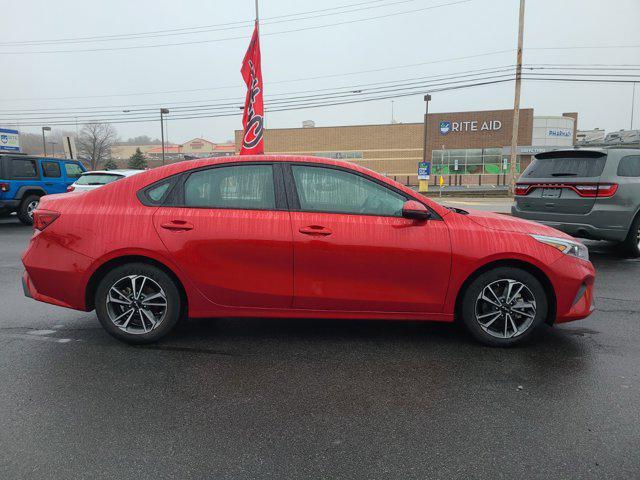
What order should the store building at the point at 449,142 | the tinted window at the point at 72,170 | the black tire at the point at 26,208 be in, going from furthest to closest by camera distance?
the store building at the point at 449,142 < the tinted window at the point at 72,170 < the black tire at the point at 26,208

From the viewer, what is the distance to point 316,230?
3.78 metres

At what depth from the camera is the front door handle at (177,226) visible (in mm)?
3832

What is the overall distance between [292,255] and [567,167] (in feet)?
19.0

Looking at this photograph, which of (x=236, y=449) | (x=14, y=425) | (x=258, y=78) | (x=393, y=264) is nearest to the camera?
(x=236, y=449)

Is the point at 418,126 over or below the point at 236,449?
over

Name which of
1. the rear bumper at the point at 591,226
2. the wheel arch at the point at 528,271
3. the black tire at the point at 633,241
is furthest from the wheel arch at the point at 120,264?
the black tire at the point at 633,241

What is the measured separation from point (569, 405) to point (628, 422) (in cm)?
33

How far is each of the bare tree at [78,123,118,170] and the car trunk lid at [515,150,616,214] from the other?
67254 millimetres

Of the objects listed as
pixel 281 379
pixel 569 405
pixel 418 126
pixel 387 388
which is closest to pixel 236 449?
pixel 281 379

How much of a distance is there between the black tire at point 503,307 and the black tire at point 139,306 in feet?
8.07

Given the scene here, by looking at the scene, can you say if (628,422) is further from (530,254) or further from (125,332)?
(125,332)

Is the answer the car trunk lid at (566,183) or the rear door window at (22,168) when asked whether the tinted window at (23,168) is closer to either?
the rear door window at (22,168)

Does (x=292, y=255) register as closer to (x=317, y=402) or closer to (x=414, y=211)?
(x=414, y=211)

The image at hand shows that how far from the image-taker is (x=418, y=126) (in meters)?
49.7
